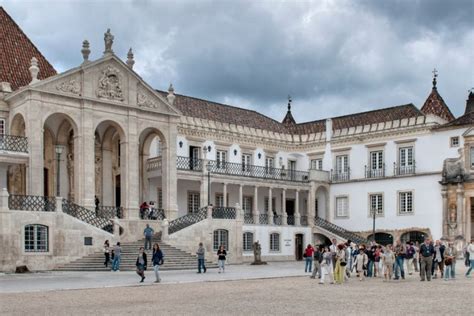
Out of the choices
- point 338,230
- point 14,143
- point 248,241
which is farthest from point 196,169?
point 14,143

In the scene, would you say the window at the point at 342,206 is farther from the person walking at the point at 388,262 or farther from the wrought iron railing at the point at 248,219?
the person walking at the point at 388,262

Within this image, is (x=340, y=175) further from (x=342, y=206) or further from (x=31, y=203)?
(x=31, y=203)

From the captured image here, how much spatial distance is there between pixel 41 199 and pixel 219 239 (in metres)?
9.58

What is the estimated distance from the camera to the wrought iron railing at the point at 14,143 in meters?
27.8

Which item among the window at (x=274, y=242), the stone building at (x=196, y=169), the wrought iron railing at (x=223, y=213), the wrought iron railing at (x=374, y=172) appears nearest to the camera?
the stone building at (x=196, y=169)

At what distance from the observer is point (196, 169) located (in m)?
36.5

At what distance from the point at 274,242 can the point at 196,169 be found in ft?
20.8

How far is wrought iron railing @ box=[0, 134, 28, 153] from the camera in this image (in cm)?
2778

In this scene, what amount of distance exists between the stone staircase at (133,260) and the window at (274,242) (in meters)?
9.12

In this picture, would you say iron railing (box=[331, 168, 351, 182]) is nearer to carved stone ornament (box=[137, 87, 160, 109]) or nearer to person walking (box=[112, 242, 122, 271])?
carved stone ornament (box=[137, 87, 160, 109])

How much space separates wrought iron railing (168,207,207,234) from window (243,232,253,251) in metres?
5.23

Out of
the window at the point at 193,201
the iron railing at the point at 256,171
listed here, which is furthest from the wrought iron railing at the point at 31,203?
the iron railing at the point at 256,171

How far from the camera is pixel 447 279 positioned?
843 inches

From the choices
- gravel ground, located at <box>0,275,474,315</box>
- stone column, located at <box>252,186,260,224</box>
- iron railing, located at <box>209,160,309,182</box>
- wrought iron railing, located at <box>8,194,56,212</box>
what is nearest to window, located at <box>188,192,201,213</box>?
iron railing, located at <box>209,160,309,182</box>
